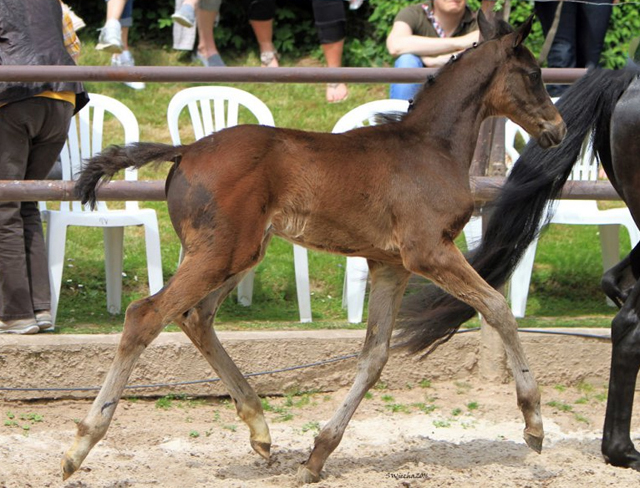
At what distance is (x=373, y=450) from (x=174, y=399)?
1264 millimetres

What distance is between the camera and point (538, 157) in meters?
4.84

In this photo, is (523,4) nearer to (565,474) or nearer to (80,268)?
(80,268)

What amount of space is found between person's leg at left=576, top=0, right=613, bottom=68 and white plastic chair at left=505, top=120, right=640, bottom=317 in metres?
1.52

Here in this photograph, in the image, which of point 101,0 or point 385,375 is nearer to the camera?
point 385,375

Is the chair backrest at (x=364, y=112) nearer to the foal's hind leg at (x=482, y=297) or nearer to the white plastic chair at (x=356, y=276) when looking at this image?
the white plastic chair at (x=356, y=276)

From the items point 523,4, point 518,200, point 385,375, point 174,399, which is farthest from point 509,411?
point 523,4

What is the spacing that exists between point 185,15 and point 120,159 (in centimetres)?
551

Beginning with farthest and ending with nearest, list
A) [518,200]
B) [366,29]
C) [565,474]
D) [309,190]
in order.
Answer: [366,29] < [518,200] < [565,474] < [309,190]

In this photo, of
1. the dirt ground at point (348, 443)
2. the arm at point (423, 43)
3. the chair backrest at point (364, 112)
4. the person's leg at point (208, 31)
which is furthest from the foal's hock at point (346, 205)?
the person's leg at point (208, 31)

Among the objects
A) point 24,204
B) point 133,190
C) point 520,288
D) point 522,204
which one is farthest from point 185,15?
point 522,204

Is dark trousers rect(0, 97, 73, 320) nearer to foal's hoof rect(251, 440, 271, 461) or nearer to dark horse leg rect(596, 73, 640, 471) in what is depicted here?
foal's hoof rect(251, 440, 271, 461)

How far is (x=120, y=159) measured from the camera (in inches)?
162

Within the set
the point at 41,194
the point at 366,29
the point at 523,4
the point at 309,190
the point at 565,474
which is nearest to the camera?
the point at 309,190

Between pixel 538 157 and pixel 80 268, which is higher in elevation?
pixel 538 157
